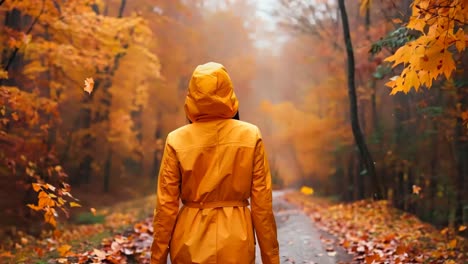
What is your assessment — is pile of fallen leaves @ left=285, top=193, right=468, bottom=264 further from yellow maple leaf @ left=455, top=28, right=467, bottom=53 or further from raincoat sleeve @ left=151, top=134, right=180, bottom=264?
raincoat sleeve @ left=151, top=134, right=180, bottom=264


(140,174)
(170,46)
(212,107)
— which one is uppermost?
(170,46)

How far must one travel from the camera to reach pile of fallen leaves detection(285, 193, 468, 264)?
235 inches

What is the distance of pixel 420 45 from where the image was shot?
3.99 metres

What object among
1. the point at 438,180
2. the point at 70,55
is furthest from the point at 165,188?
the point at 438,180

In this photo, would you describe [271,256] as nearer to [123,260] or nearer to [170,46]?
[123,260]

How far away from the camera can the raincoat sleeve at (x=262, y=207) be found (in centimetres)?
321

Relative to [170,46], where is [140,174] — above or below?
below

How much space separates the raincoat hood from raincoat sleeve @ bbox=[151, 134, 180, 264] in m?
0.37

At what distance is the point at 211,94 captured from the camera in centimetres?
317

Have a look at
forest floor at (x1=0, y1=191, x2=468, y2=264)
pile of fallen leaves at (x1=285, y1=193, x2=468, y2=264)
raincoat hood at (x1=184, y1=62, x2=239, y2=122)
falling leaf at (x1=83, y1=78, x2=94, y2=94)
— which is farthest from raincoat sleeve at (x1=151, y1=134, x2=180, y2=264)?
pile of fallen leaves at (x1=285, y1=193, x2=468, y2=264)

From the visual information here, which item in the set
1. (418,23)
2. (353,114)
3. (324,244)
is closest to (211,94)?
(418,23)

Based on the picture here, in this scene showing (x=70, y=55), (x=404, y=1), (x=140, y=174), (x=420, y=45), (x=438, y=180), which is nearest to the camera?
(x=420, y=45)

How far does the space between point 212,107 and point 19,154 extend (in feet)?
21.4

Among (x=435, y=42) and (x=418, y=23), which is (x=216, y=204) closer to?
(x=435, y=42)
